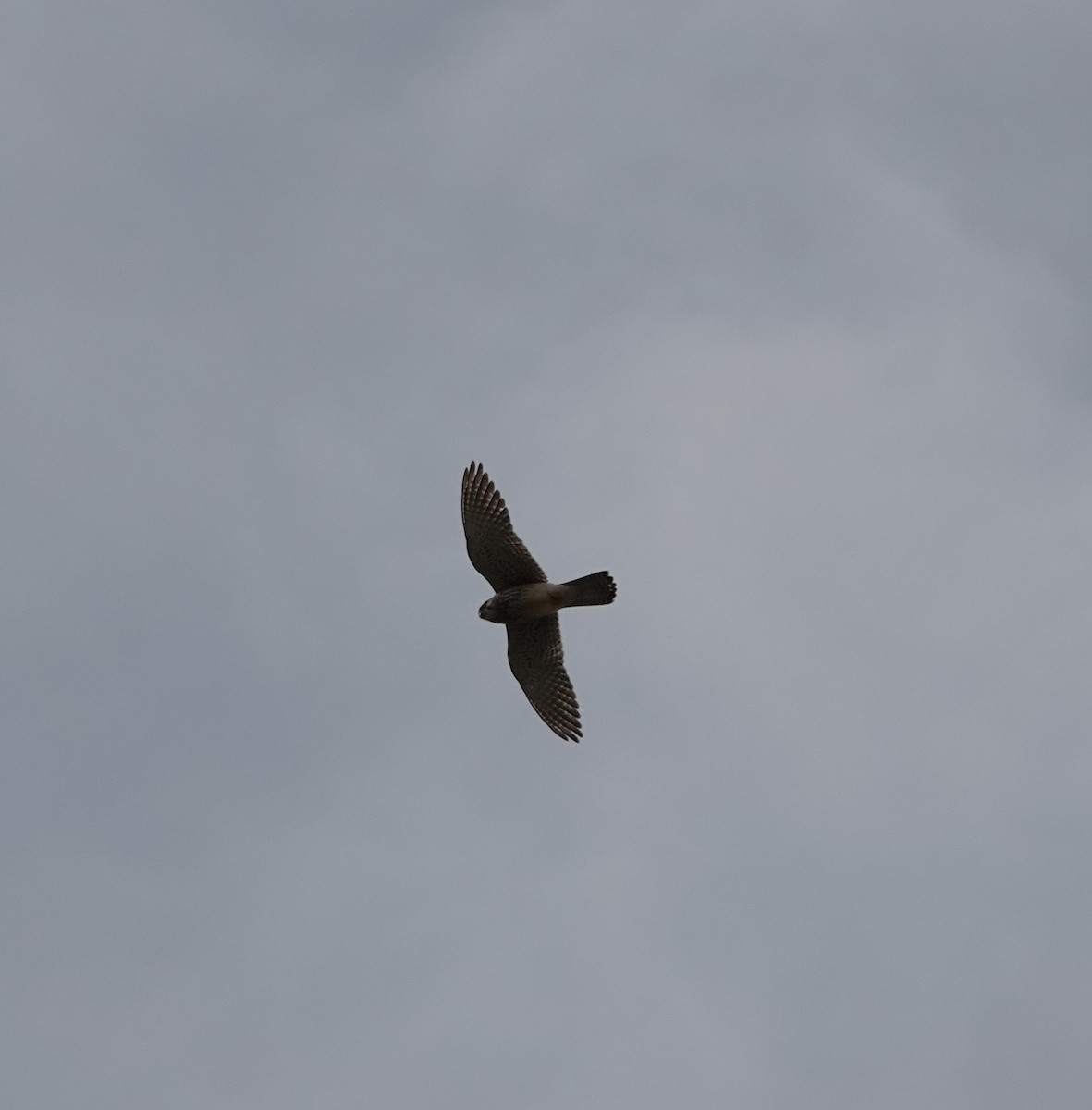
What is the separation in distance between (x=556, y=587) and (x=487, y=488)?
2.04 metres

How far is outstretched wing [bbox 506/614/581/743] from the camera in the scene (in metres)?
28.8

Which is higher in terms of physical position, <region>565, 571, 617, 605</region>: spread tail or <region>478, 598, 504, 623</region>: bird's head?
<region>478, 598, 504, 623</region>: bird's head

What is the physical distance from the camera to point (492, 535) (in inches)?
1111

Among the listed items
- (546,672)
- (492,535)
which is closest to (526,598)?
(492,535)

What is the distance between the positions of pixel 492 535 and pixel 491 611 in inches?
47.9

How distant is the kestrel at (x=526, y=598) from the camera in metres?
27.7

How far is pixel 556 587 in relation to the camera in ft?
→ 90.4

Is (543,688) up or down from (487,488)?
down

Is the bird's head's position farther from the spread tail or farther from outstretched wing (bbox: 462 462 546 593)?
the spread tail

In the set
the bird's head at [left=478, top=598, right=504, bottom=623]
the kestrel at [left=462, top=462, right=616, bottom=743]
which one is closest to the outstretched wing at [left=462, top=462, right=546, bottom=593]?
the kestrel at [left=462, top=462, right=616, bottom=743]

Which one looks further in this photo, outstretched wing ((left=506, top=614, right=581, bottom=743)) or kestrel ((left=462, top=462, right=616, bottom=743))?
outstretched wing ((left=506, top=614, right=581, bottom=743))

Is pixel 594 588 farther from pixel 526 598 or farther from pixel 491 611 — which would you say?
pixel 491 611

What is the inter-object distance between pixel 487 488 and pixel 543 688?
349 centimetres

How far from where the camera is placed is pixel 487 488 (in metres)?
28.3
